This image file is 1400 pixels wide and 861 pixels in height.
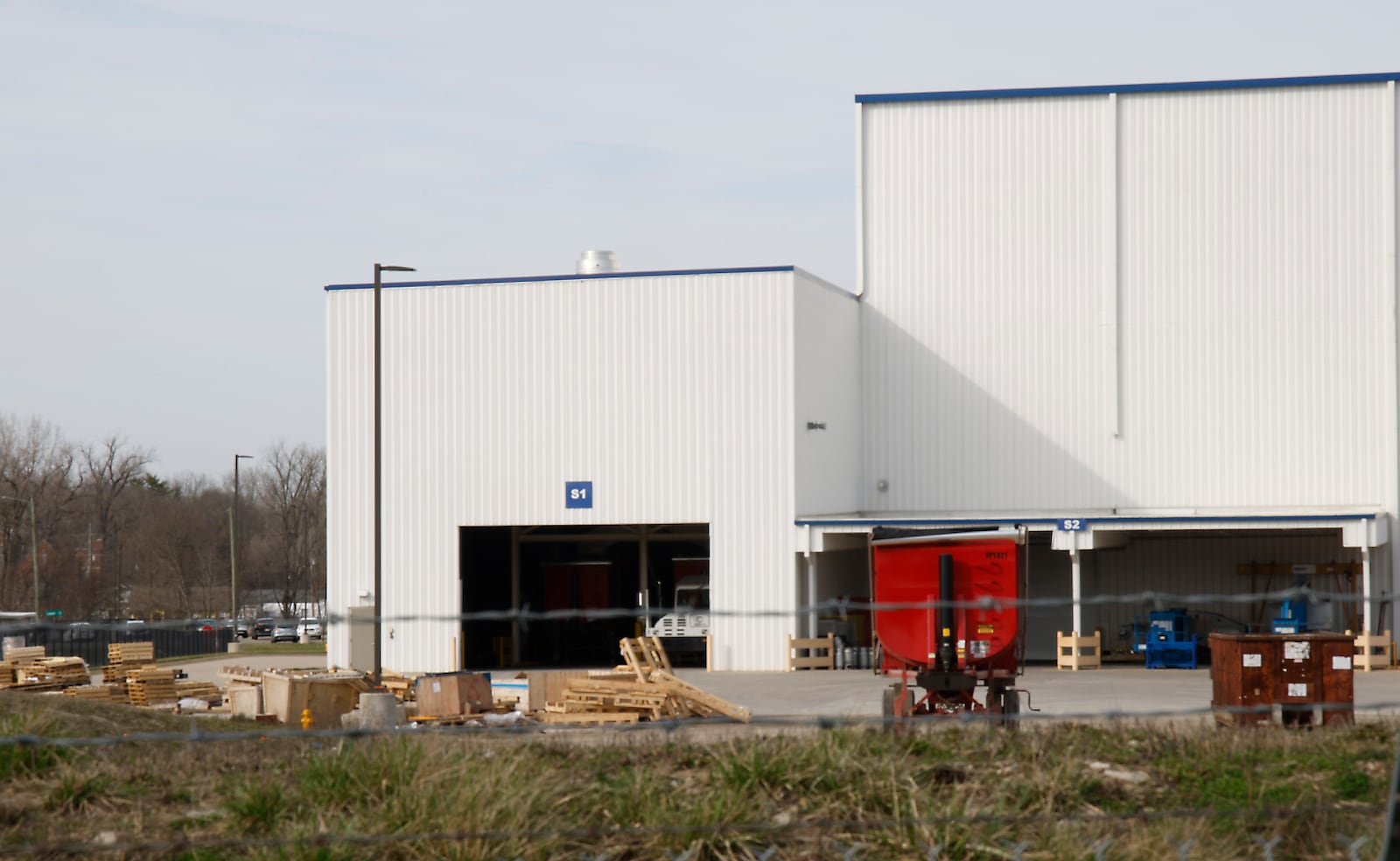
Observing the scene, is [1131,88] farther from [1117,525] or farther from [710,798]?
[710,798]

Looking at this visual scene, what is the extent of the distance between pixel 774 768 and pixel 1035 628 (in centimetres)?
3228

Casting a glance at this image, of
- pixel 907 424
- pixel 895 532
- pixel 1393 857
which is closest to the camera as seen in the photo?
pixel 1393 857

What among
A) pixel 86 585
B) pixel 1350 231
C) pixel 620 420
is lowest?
pixel 86 585

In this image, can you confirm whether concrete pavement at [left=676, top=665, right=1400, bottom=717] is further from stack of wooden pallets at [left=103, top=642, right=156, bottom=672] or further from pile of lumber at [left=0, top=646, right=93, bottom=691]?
stack of wooden pallets at [left=103, top=642, right=156, bottom=672]

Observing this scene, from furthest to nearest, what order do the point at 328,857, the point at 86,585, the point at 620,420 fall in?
the point at 86,585, the point at 620,420, the point at 328,857

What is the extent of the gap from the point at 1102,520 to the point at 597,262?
1530cm

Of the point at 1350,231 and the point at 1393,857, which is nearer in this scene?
the point at 1393,857

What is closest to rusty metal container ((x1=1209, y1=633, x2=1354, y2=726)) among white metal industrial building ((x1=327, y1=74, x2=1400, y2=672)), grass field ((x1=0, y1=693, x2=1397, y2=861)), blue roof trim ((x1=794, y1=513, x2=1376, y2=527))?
grass field ((x1=0, y1=693, x2=1397, y2=861))

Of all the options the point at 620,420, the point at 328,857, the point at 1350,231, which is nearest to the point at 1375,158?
the point at 1350,231

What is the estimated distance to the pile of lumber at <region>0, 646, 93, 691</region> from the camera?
114ft

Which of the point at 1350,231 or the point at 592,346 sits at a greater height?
the point at 1350,231

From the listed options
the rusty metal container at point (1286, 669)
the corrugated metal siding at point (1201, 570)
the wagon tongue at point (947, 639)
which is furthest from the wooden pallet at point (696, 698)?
the corrugated metal siding at point (1201, 570)

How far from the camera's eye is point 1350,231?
38.5 metres

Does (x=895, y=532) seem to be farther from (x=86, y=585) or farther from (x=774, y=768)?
(x=86, y=585)
